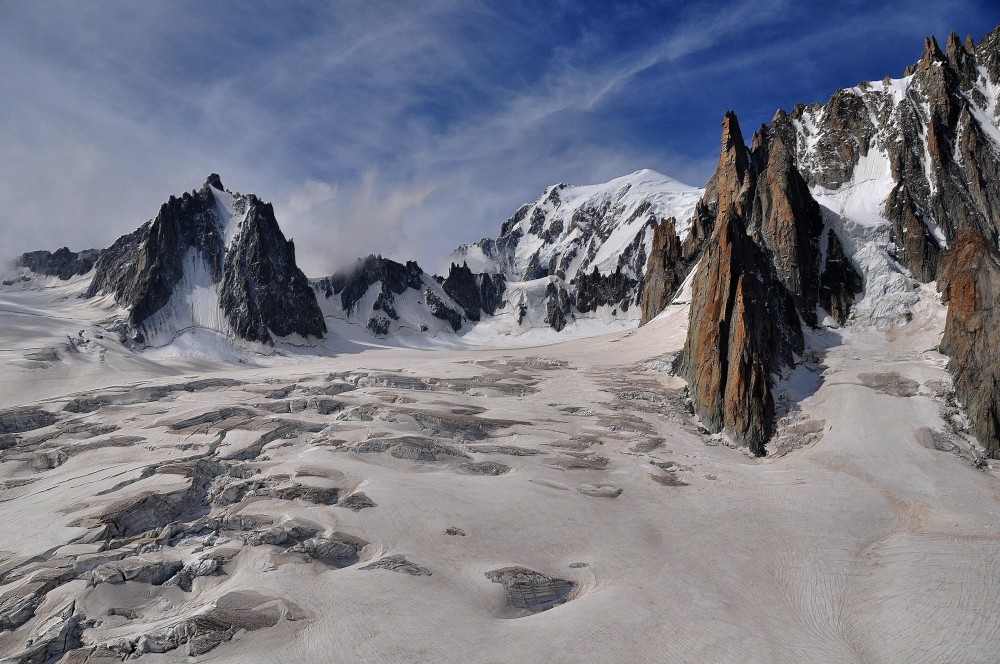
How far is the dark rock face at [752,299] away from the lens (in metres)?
31.0

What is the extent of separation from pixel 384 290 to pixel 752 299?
109m

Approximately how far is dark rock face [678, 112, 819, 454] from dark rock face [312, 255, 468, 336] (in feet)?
306

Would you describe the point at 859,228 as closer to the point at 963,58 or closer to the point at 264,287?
the point at 963,58

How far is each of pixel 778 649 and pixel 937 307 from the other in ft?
115

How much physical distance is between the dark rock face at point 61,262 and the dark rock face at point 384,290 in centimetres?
5021

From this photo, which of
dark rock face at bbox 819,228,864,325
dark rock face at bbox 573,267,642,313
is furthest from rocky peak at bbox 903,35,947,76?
dark rock face at bbox 573,267,642,313

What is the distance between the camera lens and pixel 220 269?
90.9 metres

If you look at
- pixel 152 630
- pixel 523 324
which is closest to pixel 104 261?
pixel 523 324

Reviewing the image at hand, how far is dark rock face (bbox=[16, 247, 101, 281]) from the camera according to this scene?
124 metres

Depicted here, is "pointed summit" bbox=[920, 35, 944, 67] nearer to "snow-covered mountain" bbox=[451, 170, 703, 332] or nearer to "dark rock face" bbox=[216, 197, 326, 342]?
"snow-covered mountain" bbox=[451, 170, 703, 332]

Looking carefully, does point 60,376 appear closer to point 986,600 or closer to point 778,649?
point 778,649

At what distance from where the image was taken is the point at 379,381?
134 feet

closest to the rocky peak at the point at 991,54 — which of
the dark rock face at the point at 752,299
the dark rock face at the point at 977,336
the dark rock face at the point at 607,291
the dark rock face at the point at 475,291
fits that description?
the dark rock face at the point at 752,299

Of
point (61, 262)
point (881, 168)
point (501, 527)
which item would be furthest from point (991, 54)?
point (61, 262)
